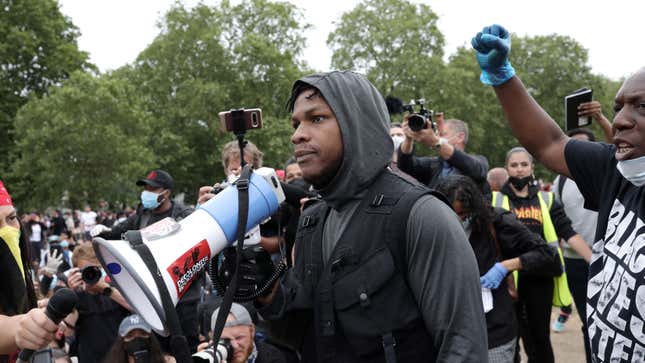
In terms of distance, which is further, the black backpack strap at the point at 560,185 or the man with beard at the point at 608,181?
the black backpack strap at the point at 560,185

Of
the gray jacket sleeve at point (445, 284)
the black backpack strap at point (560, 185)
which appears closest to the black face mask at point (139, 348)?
the gray jacket sleeve at point (445, 284)

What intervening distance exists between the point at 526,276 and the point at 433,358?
11.1 feet

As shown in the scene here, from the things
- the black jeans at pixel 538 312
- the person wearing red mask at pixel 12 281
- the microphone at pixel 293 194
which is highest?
the microphone at pixel 293 194

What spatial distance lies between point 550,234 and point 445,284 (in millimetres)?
3882

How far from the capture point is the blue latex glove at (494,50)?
90.6 inches

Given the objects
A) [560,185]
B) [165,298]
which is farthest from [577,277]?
[165,298]

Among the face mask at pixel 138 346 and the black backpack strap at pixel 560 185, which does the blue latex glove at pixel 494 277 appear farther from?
the face mask at pixel 138 346

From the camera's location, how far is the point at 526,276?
511cm

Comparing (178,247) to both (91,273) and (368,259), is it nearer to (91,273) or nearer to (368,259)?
(368,259)

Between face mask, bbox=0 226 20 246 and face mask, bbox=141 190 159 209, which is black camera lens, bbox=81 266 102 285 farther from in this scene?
face mask, bbox=141 190 159 209

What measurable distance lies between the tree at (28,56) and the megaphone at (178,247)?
28021 millimetres

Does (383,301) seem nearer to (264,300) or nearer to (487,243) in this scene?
(264,300)

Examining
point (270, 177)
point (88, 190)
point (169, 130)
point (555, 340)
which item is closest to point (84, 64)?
point (169, 130)

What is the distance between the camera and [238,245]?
1.99 metres
